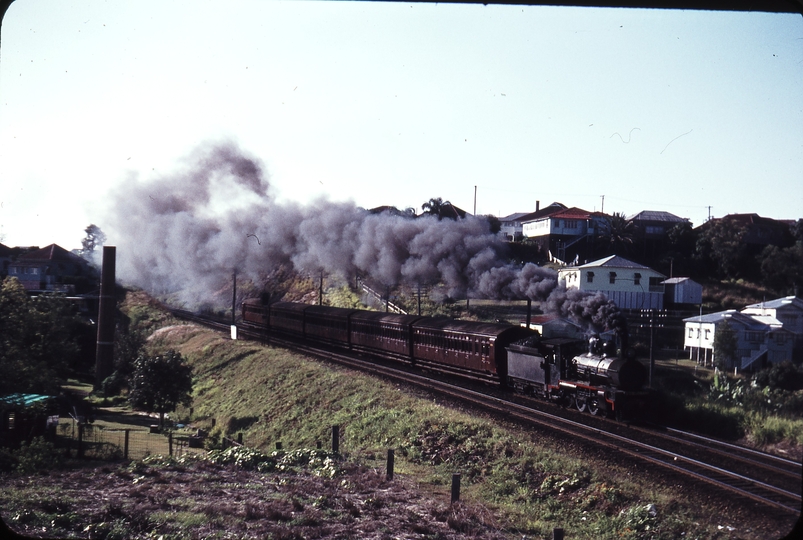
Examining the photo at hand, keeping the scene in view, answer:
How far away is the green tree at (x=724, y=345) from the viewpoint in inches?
670

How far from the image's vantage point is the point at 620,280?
26234mm

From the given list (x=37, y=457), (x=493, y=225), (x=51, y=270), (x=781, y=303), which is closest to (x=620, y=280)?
(x=781, y=303)

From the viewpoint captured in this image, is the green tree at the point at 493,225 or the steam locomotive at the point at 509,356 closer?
the steam locomotive at the point at 509,356

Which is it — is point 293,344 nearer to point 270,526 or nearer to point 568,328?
point 568,328

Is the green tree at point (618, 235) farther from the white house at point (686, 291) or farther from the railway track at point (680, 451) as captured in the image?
the railway track at point (680, 451)

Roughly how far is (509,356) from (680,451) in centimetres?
746

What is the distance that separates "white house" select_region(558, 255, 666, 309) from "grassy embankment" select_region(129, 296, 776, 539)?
10.8 m

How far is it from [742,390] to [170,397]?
885 inches

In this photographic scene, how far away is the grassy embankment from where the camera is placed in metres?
9.52

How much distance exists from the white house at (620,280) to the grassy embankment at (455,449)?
1076 cm

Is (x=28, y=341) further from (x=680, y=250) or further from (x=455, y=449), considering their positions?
(x=680, y=250)

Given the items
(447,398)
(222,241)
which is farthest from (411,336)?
(222,241)

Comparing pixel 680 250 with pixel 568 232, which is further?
pixel 568 232

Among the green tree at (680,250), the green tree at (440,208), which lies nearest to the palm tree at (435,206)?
the green tree at (440,208)
